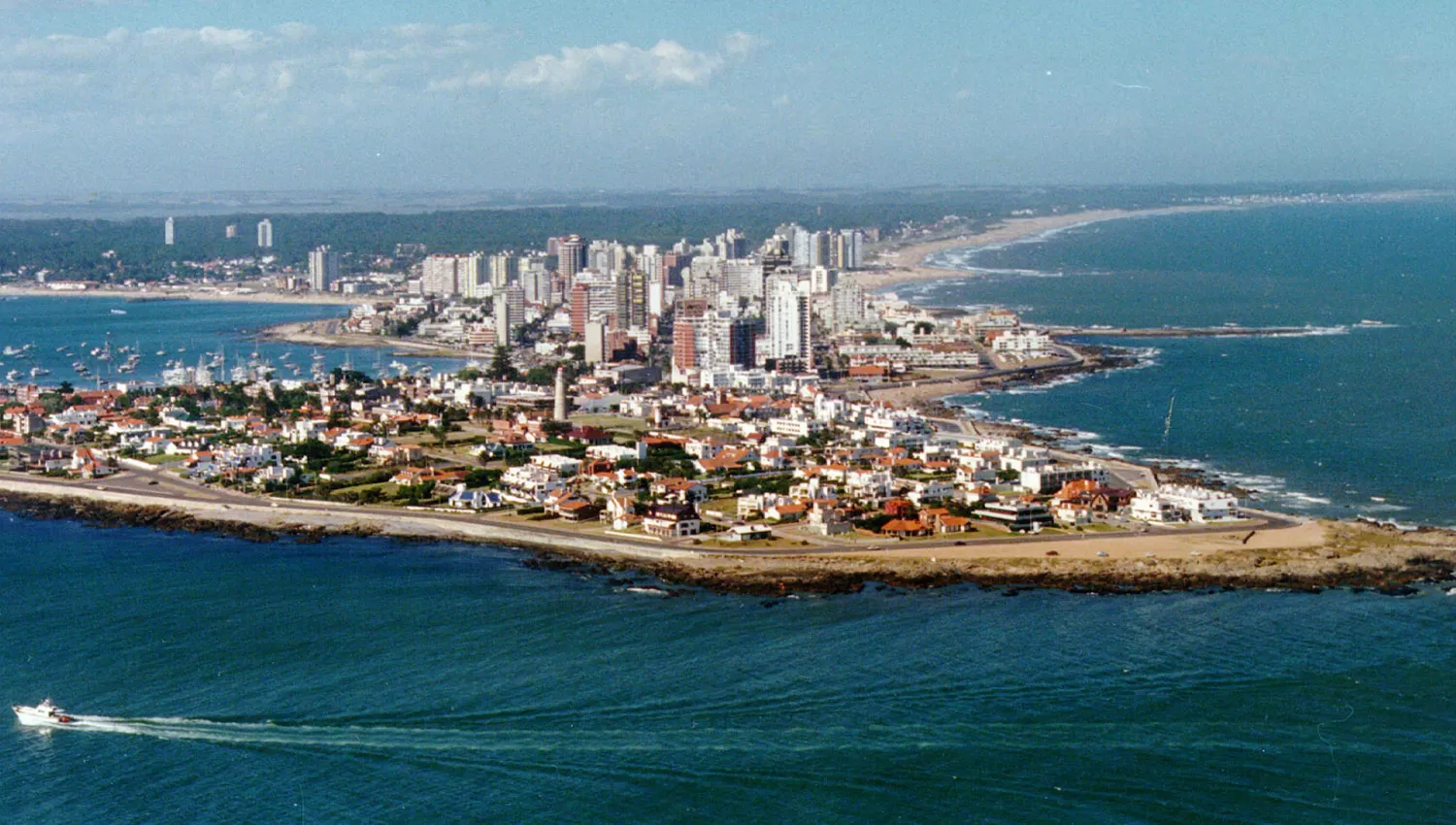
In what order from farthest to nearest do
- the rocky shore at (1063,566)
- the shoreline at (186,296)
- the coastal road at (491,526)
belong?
the shoreline at (186,296)
the coastal road at (491,526)
the rocky shore at (1063,566)

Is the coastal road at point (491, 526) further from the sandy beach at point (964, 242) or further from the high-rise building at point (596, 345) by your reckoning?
the sandy beach at point (964, 242)

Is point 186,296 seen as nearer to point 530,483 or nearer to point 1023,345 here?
point 1023,345

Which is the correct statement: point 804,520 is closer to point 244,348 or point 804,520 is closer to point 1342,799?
point 1342,799

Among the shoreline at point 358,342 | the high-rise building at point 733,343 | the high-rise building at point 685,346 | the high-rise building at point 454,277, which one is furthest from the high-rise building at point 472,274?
the high-rise building at point 733,343

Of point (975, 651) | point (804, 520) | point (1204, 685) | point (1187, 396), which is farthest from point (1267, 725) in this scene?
point (1187, 396)

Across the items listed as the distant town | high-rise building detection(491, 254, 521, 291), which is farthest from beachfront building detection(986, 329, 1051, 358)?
high-rise building detection(491, 254, 521, 291)

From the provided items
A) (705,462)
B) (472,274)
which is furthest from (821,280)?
(705,462)
